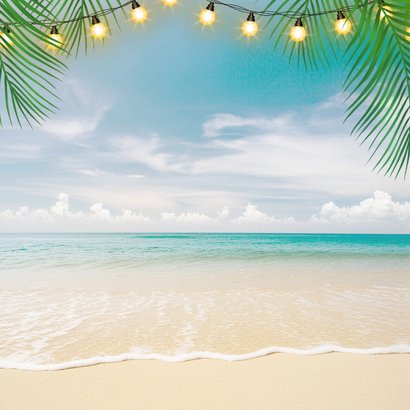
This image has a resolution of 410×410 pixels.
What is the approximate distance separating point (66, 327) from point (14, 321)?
0.75 m

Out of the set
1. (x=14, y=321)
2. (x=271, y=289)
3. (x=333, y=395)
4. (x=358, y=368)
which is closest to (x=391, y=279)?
(x=271, y=289)

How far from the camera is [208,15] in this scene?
218 centimetres

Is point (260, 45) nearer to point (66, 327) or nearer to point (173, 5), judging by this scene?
point (173, 5)

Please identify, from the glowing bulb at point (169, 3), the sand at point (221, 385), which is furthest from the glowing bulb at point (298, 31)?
the sand at point (221, 385)

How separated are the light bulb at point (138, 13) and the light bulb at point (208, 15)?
34 cm

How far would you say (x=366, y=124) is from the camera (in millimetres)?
785

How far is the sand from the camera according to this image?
206 cm

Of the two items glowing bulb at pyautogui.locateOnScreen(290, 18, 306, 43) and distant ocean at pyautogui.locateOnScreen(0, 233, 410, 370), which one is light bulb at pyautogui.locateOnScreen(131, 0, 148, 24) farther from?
distant ocean at pyautogui.locateOnScreen(0, 233, 410, 370)

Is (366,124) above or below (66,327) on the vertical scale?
above

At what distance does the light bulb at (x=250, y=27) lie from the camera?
224cm

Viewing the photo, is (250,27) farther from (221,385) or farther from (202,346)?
(202,346)

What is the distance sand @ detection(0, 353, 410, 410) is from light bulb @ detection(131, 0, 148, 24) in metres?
2.29

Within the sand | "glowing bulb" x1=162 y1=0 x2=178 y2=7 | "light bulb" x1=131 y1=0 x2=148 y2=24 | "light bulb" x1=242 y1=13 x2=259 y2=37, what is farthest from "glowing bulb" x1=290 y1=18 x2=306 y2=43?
the sand

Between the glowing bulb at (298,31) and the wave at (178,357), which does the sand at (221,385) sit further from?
the glowing bulb at (298,31)
